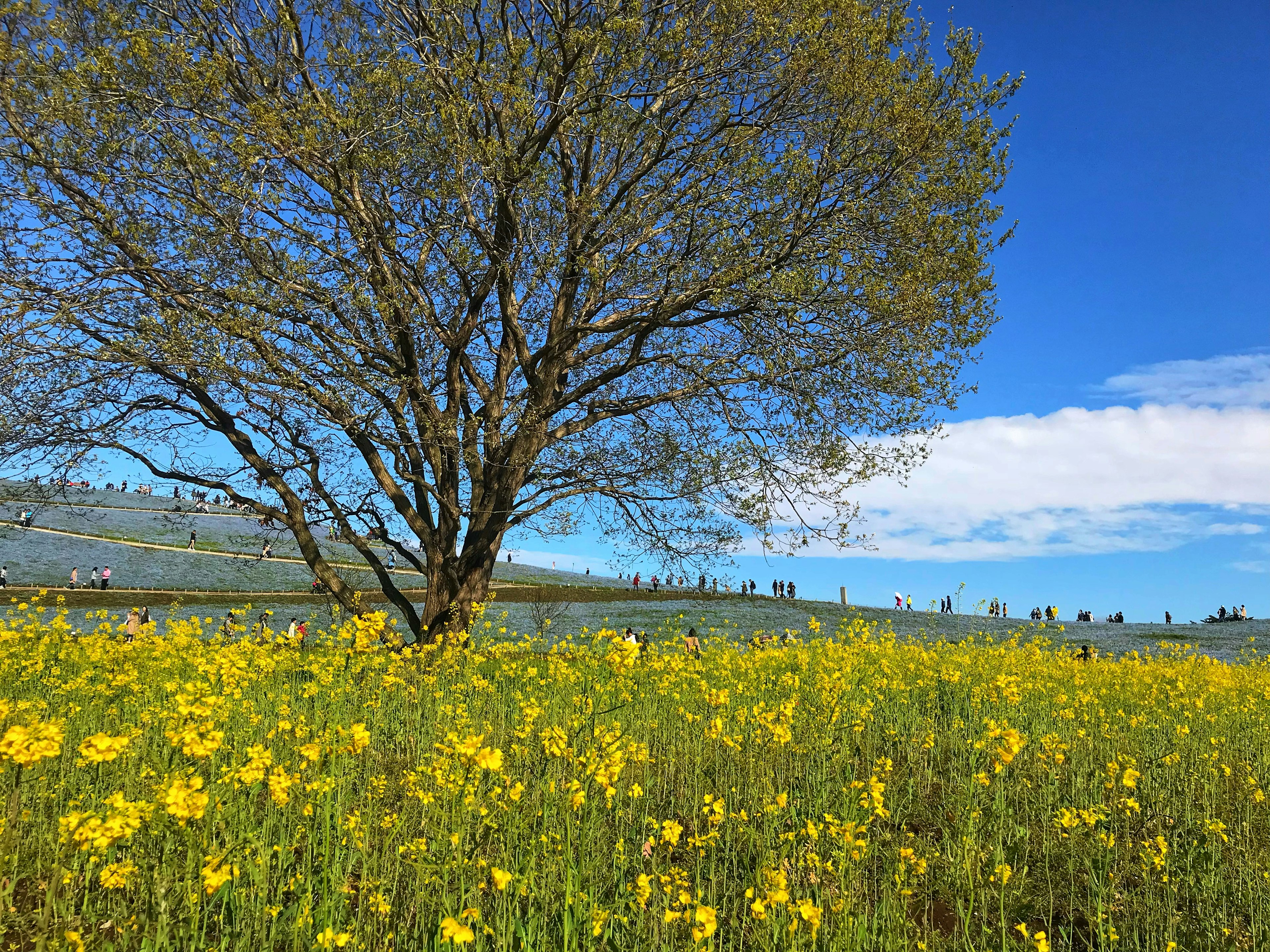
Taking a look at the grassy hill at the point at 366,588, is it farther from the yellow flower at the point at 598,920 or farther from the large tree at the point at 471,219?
the yellow flower at the point at 598,920

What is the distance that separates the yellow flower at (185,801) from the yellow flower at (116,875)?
1.89 feet

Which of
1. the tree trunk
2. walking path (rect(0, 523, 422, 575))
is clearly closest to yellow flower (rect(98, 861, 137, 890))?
the tree trunk

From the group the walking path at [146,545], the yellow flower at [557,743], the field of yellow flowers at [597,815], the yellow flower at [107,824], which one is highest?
the walking path at [146,545]

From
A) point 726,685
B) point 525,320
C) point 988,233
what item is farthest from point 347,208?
point 988,233

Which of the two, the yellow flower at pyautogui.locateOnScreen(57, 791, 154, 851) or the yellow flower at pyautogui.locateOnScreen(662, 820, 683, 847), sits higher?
the yellow flower at pyautogui.locateOnScreen(57, 791, 154, 851)

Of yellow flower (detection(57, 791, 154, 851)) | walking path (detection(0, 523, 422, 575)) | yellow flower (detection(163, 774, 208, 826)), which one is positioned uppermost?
walking path (detection(0, 523, 422, 575))

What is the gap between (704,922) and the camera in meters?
2.82

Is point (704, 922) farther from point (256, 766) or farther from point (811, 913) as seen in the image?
point (256, 766)

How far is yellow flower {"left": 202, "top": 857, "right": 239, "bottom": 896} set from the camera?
2.98 metres

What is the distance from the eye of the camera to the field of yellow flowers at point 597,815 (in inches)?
149

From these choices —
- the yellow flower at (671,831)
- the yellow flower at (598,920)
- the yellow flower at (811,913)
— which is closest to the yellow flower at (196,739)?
the yellow flower at (598,920)

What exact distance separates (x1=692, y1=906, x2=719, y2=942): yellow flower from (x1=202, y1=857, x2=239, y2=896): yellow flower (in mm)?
1873

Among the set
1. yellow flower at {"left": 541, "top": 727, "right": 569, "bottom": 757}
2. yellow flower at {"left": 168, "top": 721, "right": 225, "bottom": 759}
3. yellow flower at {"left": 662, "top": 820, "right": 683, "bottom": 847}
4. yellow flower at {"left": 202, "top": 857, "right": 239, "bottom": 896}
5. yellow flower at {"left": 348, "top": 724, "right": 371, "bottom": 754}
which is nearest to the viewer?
yellow flower at {"left": 202, "top": 857, "right": 239, "bottom": 896}

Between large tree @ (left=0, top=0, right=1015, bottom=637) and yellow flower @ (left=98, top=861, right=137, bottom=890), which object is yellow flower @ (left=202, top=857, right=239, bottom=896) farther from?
large tree @ (left=0, top=0, right=1015, bottom=637)
